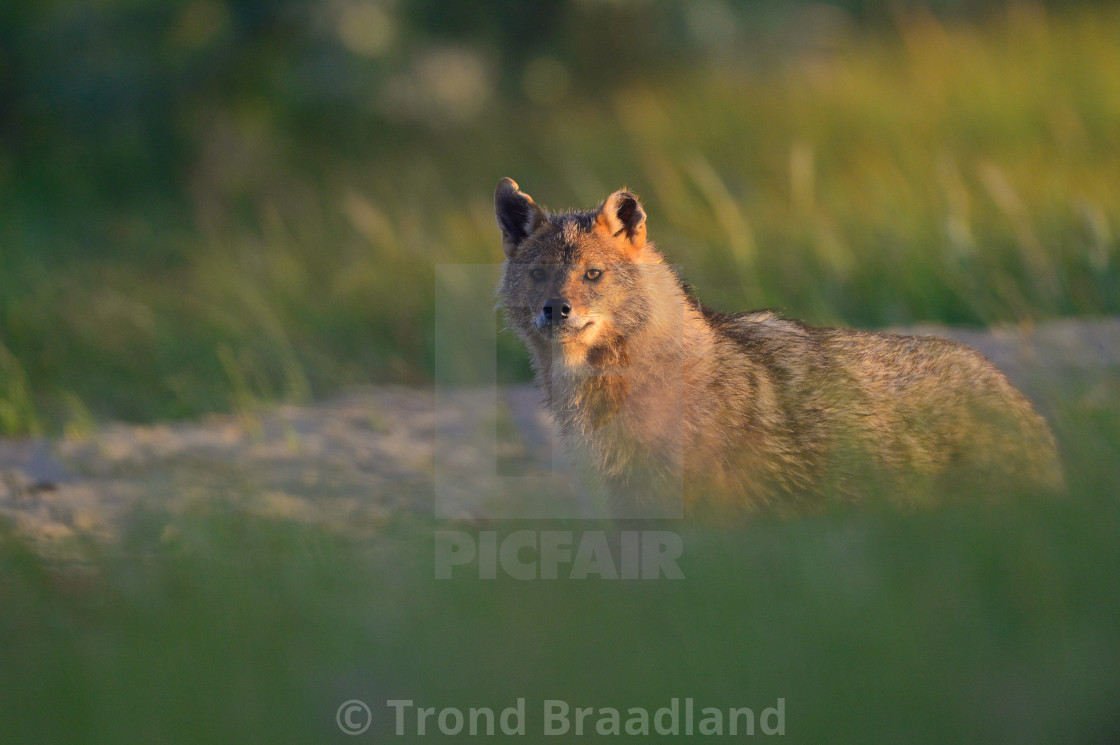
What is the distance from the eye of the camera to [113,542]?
164 inches

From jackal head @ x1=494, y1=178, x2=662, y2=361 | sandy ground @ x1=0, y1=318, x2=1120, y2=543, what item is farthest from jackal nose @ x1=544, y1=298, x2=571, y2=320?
sandy ground @ x1=0, y1=318, x2=1120, y2=543

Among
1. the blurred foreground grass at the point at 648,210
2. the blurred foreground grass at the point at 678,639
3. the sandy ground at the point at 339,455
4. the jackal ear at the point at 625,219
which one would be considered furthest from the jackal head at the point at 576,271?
the blurred foreground grass at the point at 648,210

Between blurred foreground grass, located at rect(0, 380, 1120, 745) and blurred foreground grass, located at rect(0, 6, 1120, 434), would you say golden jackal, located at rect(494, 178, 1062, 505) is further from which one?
blurred foreground grass, located at rect(0, 6, 1120, 434)

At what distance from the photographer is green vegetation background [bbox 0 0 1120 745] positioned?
2.59 m

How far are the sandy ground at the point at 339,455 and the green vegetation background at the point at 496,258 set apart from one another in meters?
0.32

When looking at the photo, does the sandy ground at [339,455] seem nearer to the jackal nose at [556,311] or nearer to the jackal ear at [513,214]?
the jackal nose at [556,311]

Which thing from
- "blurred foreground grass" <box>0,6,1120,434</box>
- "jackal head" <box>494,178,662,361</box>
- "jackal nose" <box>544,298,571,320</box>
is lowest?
"jackal nose" <box>544,298,571,320</box>

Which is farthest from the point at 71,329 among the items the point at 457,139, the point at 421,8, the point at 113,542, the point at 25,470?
the point at 457,139

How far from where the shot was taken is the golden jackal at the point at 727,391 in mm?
3939

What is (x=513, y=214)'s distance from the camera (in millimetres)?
4633

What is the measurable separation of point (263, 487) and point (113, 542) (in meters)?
0.91

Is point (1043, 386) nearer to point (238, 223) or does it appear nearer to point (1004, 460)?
point (1004, 460)

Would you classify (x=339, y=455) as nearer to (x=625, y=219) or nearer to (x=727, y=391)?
(x=625, y=219)

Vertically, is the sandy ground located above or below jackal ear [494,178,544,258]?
below
